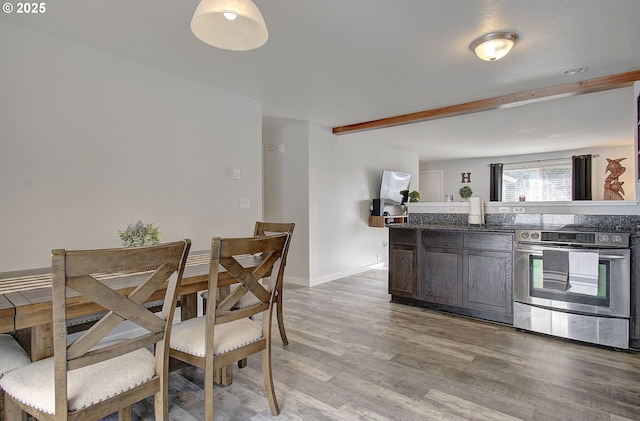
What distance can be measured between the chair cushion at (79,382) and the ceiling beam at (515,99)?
417cm

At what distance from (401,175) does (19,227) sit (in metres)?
5.90

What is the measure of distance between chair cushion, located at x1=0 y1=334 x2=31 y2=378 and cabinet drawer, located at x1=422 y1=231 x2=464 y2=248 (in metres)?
3.39

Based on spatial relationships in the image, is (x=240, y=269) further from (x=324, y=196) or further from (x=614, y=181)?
(x=614, y=181)

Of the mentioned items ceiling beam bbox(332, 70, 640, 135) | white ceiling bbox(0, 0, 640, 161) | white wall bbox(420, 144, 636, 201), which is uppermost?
white ceiling bbox(0, 0, 640, 161)

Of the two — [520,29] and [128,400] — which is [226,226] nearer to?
[128,400]

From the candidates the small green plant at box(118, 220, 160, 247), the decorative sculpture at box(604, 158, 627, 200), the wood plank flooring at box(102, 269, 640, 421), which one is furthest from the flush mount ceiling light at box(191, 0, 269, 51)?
the decorative sculpture at box(604, 158, 627, 200)

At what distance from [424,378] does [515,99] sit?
10.5 ft

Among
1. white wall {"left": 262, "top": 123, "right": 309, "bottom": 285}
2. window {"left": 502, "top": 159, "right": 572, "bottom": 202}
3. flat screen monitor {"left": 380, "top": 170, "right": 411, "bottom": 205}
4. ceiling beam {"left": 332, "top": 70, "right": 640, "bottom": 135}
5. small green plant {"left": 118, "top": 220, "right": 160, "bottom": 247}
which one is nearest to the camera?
small green plant {"left": 118, "top": 220, "right": 160, "bottom": 247}

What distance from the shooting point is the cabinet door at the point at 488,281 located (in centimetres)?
324

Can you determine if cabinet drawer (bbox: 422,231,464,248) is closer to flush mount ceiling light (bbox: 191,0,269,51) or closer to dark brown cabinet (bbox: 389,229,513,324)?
dark brown cabinet (bbox: 389,229,513,324)

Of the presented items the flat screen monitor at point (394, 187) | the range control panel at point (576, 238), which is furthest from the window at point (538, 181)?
the range control panel at point (576, 238)

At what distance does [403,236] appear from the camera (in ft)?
13.0

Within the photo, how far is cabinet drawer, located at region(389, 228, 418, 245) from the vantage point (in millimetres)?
3867

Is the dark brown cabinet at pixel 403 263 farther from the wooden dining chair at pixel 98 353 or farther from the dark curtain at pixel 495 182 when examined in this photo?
the dark curtain at pixel 495 182
